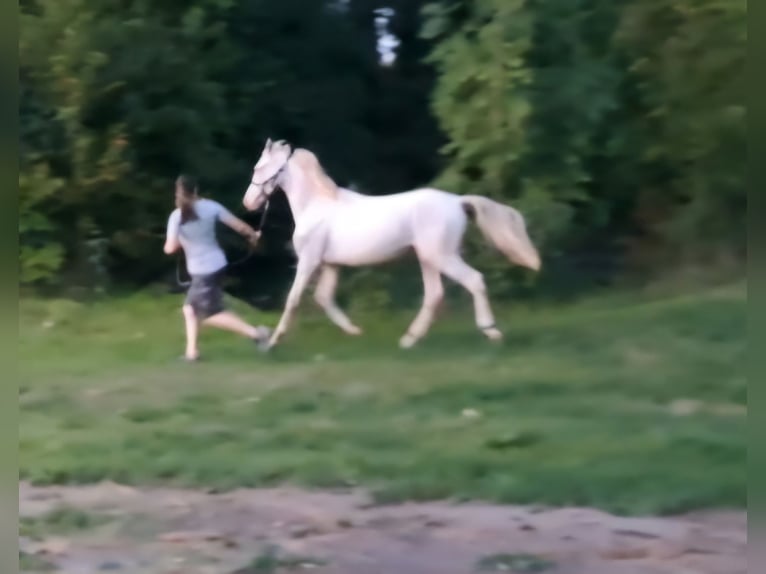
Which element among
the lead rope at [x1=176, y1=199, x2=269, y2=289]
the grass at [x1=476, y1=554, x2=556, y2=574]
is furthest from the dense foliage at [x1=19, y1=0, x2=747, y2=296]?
the grass at [x1=476, y1=554, x2=556, y2=574]

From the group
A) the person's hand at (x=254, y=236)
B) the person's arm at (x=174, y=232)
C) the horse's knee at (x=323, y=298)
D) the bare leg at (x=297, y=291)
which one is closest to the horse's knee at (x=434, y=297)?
the horse's knee at (x=323, y=298)

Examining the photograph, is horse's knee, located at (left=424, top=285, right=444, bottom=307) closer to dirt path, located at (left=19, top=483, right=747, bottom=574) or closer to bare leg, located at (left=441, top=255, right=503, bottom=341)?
bare leg, located at (left=441, top=255, right=503, bottom=341)

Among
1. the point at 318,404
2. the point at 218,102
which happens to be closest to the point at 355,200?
the point at 318,404

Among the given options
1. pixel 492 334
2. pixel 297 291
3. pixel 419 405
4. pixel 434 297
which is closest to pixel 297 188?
pixel 297 291

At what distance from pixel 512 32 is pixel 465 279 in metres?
2.21

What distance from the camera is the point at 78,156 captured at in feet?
30.6

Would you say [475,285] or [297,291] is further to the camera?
[297,291]

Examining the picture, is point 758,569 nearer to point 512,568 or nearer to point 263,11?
point 512,568

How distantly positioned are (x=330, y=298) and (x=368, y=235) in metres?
0.50

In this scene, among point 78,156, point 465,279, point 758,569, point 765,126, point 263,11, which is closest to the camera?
point 758,569

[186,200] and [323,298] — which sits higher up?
[186,200]

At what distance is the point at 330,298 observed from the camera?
7730 mm

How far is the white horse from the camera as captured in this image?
7.51 m

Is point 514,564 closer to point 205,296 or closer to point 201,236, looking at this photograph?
point 205,296
